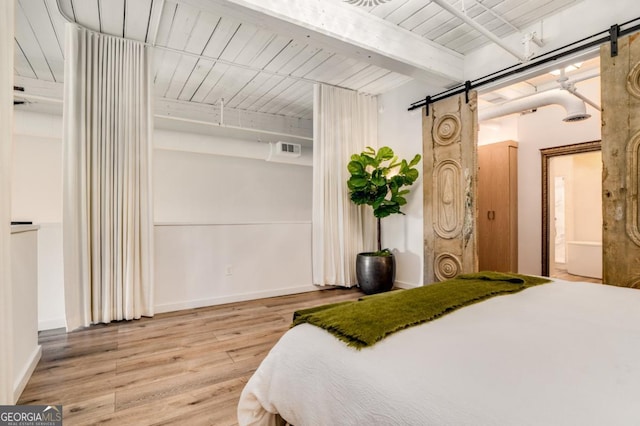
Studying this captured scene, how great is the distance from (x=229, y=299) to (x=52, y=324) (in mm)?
1619

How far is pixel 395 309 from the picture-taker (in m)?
1.24

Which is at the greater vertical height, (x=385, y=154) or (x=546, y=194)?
(x=385, y=154)

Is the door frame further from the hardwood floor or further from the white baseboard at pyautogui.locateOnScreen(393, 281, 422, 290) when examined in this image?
the hardwood floor

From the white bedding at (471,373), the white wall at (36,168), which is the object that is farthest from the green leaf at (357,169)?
the white wall at (36,168)

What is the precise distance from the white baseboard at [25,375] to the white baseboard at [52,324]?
0.67 meters

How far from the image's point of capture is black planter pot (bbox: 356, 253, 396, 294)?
3869mm

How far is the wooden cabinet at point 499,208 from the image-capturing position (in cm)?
460

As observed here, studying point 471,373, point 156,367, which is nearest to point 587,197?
point 471,373

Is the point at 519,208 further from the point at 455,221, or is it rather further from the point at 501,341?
the point at 501,341

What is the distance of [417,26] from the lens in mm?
2908

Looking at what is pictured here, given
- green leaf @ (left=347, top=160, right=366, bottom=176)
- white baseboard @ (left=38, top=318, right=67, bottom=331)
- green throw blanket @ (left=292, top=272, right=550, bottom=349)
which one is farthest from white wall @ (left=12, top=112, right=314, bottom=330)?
green throw blanket @ (left=292, top=272, right=550, bottom=349)

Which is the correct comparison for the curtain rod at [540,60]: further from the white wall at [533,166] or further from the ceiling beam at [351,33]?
the white wall at [533,166]

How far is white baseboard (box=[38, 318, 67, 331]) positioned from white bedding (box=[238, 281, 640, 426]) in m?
2.72

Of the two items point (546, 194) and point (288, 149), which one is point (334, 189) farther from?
point (546, 194)
